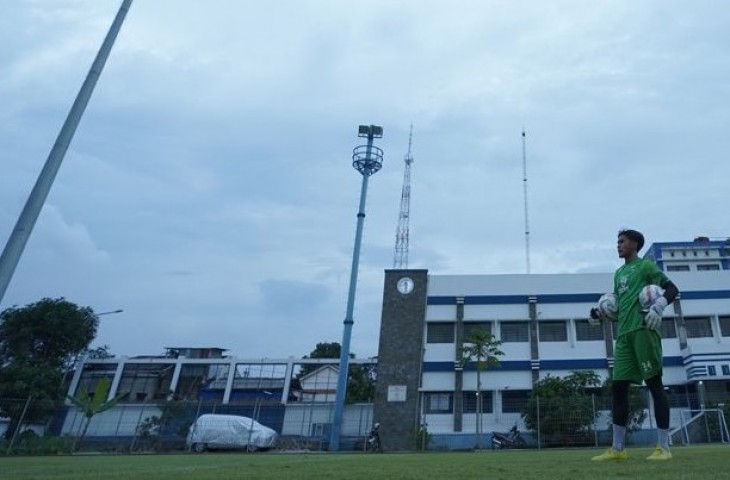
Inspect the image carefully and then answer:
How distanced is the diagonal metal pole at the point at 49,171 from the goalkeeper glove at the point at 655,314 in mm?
5696

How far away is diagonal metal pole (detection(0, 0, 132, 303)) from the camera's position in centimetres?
515

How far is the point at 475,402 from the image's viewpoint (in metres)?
31.3

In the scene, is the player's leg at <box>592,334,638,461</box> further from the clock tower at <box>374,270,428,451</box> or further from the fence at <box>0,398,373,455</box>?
the clock tower at <box>374,270,428,451</box>

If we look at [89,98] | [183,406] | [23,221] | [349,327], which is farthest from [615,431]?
[183,406]

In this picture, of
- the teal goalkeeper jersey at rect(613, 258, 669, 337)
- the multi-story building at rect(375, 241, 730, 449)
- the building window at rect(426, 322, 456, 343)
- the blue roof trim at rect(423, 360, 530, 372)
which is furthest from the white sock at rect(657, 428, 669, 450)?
the building window at rect(426, 322, 456, 343)

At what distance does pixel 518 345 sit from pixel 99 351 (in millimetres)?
38159

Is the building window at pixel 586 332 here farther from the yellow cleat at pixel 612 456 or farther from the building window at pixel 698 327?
the yellow cleat at pixel 612 456

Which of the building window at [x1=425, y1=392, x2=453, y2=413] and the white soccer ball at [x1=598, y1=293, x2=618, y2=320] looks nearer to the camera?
the white soccer ball at [x1=598, y1=293, x2=618, y2=320]

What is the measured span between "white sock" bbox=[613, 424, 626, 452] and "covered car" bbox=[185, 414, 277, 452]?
854 inches

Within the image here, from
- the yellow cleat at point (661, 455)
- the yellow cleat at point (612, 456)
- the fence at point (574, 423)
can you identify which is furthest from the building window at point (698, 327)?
the yellow cleat at point (612, 456)

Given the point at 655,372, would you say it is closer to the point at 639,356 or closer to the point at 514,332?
the point at 639,356

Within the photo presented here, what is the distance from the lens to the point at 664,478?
2.85 metres

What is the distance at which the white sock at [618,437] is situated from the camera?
4781 mm

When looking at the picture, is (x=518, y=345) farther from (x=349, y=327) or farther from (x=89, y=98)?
(x=89, y=98)
